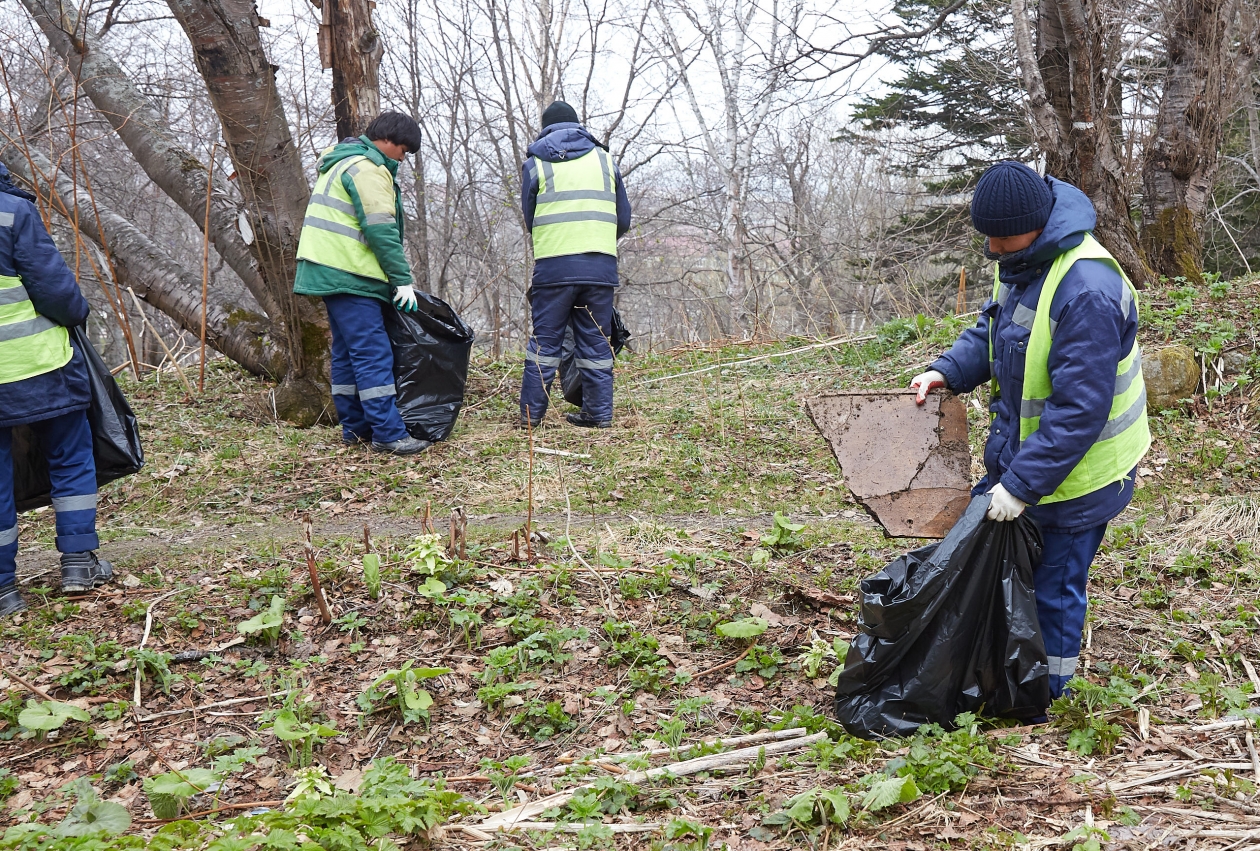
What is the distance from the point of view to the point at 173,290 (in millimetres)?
8195

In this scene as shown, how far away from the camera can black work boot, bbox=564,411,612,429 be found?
23.0ft

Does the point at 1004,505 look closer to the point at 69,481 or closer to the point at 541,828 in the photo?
the point at 541,828

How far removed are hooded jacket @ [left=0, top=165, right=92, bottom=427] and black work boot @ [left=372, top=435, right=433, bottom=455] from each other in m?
2.42

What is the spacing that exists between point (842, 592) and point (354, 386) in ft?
12.9

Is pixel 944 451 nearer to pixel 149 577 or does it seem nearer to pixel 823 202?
pixel 149 577

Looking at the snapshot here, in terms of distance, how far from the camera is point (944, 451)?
134 inches

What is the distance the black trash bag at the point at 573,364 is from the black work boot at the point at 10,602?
3.95m

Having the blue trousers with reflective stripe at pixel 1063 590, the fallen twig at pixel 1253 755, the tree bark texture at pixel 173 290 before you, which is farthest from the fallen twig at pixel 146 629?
the tree bark texture at pixel 173 290

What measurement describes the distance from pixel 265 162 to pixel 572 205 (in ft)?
7.99

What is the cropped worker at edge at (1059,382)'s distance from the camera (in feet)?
8.41

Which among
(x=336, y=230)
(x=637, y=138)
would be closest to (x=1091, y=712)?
(x=336, y=230)

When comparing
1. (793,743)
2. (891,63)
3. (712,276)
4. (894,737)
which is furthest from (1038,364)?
(712,276)

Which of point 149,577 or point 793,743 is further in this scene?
point 149,577

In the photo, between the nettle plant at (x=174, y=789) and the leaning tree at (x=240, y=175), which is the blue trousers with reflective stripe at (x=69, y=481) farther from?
the leaning tree at (x=240, y=175)
